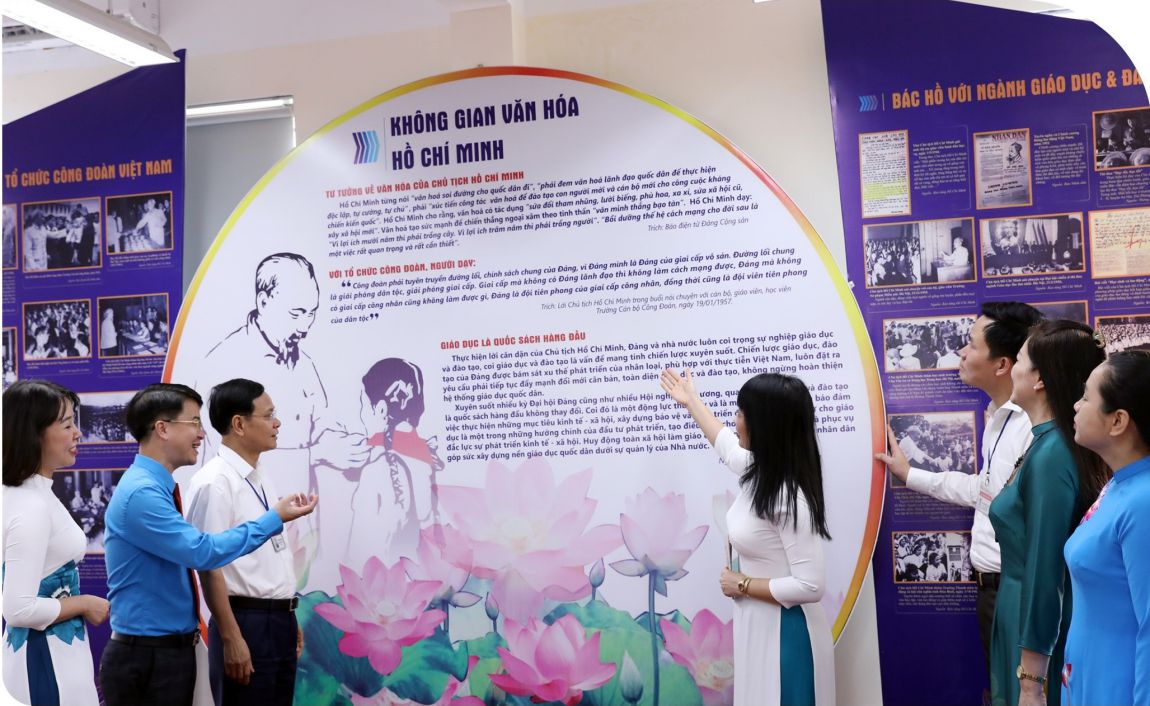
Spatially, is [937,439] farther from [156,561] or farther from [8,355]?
[8,355]

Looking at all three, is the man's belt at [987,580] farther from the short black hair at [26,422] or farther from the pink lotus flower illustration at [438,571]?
the short black hair at [26,422]

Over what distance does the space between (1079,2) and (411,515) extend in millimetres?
2894

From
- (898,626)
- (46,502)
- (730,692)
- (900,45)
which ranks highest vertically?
(900,45)

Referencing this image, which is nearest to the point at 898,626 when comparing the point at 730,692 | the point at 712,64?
the point at 730,692

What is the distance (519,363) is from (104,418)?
1866 millimetres

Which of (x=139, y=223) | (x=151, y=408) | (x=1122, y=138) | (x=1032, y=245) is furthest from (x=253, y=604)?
(x=1122, y=138)

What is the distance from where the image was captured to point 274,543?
131 inches

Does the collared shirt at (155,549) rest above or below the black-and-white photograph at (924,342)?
below

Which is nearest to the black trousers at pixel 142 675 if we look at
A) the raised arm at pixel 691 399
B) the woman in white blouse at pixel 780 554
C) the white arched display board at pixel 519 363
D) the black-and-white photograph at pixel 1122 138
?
the white arched display board at pixel 519 363

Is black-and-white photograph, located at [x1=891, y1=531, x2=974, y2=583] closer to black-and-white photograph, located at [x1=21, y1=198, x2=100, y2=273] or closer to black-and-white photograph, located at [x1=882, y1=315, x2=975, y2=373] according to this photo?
black-and-white photograph, located at [x1=882, y1=315, x2=975, y2=373]

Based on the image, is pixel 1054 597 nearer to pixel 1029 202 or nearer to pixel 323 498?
pixel 1029 202

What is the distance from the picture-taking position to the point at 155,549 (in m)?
2.95

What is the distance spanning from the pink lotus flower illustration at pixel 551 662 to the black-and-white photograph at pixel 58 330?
222 centimetres

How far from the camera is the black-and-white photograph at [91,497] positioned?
4.21 meters
